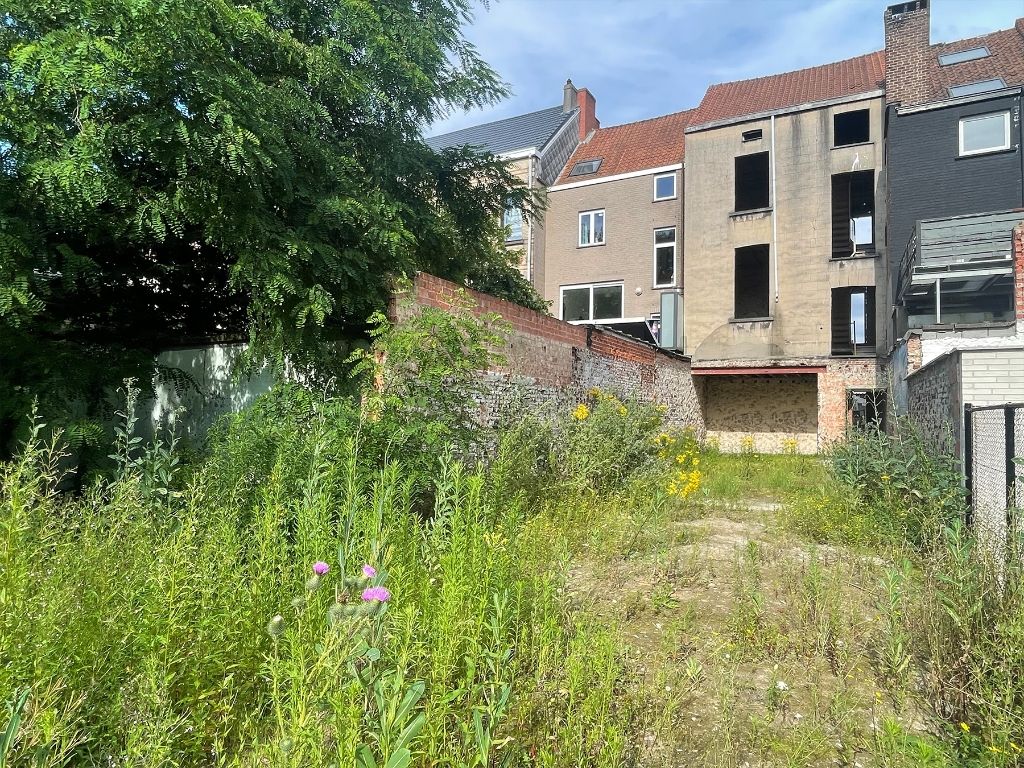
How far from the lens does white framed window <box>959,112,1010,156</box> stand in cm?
1348

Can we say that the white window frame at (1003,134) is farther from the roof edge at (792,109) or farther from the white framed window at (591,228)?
the white framed window at (591,228)

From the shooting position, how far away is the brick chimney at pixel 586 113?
22812 mm

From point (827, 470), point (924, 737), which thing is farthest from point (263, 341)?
point (827, 470)

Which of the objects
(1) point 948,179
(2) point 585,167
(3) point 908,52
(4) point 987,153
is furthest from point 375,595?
(2) point 585,167

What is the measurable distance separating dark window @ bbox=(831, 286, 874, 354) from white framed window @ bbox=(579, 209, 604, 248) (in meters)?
7.66

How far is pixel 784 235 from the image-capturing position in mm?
16562

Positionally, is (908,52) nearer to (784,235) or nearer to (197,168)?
(784,235)

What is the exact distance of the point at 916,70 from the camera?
14711 millimetres

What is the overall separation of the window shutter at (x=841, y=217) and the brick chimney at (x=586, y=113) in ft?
33.4

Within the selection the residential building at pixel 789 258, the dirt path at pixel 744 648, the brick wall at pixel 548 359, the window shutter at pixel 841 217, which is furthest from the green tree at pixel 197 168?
the window shutter at pixel 841 217

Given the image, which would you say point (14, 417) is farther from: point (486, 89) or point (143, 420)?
point (486, 89)

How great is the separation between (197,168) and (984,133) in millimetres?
17244

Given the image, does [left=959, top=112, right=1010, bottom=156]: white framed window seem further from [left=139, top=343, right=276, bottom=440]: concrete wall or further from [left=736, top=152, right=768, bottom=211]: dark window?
[left=139, top=343, right=276, bottom=440]: concrete wall

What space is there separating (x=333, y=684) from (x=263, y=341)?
16.2ft
